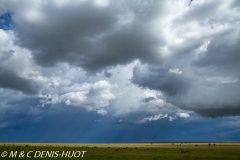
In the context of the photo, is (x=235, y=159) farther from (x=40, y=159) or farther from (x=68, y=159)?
(x=40, y=159)

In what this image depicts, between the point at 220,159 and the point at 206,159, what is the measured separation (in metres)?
3.22

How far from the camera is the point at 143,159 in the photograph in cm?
5028

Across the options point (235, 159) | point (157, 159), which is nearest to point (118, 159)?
point (157, 159)

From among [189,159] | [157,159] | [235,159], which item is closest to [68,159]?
[157,159]

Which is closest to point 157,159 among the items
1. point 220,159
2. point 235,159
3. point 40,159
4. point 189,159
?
point 189,159

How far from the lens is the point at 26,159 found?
160 feet

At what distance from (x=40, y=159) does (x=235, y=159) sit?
4545cm

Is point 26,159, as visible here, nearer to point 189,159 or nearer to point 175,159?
point 175,159

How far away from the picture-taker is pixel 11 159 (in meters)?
47.5

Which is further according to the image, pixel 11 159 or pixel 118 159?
pixel 118 159

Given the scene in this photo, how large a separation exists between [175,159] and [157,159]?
4141mm

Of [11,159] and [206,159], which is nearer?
[11,159]

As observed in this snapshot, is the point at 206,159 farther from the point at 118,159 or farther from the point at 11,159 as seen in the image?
the point at 11,159

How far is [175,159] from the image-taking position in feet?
164
